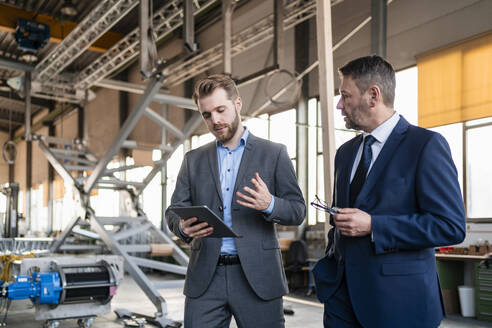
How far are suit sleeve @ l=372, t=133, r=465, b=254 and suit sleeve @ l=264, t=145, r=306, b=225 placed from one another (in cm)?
48

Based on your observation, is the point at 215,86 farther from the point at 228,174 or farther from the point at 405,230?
the point at 405,230

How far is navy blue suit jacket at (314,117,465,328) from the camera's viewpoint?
148 cm

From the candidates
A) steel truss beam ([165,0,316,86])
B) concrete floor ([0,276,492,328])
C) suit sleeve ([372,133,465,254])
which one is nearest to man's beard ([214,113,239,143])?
suit sleeve ([372,133,465,254])

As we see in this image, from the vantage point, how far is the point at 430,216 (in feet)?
4.83

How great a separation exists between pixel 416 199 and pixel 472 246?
5.19 metres

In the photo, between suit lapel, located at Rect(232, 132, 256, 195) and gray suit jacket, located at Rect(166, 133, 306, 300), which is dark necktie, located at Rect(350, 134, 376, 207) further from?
suit lapel, located at Rect(232, 132, 256, 195)

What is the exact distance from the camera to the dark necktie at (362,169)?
65.3 inches

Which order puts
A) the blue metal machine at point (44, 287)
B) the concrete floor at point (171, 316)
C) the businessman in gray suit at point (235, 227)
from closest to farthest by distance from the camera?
the businessman in gray suit at point (235, 227), the blue metal machine at point (44, 287), the concrete floor at point (171, 316)

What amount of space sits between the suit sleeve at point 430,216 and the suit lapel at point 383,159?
11cm

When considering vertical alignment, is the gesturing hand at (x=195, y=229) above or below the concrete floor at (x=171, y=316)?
above

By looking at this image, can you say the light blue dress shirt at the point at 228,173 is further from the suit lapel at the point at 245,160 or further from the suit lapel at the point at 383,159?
the suit lapel at the point at 383,159

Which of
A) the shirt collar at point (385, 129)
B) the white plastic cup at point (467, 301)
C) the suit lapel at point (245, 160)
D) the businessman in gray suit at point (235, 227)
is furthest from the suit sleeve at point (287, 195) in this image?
the white plastic cup at point (467, 301)

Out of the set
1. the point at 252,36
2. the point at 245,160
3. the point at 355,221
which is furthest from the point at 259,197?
the point at 252,36

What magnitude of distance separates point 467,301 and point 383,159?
539 cm
